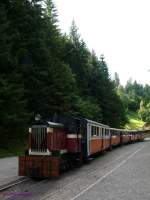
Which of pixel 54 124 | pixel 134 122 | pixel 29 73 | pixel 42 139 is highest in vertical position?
pixel 134 122

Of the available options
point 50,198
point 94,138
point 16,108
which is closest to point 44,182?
point 50,198

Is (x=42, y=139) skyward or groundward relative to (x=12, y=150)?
skyward

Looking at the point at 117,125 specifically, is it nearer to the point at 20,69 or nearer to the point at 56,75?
the point at 56,75

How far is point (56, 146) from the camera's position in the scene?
21.7 meters

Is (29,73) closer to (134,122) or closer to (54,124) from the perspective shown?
(54,124)

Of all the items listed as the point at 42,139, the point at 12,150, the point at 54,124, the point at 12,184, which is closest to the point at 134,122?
the point at 12,150

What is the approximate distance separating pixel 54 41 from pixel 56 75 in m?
9.40

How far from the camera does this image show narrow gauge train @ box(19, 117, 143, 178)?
19.6 meters

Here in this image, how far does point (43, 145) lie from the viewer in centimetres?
2053

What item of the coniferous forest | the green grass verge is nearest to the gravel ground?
the coniferous forest

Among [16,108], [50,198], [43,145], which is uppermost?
[16,108]

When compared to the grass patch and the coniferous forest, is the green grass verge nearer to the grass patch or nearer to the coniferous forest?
the coniferous forest

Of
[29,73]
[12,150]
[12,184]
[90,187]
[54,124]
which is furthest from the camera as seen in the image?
[29,73]

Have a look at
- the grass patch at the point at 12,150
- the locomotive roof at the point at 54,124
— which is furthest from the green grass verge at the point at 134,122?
the locomotive roof at the point at 54,124
